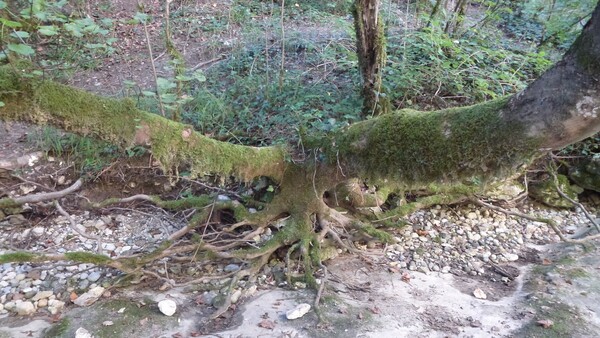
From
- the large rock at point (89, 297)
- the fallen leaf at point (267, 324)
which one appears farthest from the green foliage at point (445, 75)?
the large rock at point (89, 297)

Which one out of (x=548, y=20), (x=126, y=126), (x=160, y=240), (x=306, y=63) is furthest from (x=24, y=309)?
(x=548, y=20)

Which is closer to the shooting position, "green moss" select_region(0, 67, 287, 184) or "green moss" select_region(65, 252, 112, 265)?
"green moss" select_region(0, 67, 287, 184)

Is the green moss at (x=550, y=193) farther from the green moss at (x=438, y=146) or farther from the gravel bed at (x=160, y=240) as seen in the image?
the green moss at (x=438, y=146)

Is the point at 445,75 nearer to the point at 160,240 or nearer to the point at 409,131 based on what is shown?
the point at 409,131

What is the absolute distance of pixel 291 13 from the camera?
706 cm

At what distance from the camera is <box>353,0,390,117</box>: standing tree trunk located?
11.6ft

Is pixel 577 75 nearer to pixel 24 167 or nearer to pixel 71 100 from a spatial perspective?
pixel 71 100

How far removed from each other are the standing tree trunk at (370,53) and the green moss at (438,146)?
1227 mm

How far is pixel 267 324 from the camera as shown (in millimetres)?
2389

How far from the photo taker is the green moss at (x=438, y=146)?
1.96 metres

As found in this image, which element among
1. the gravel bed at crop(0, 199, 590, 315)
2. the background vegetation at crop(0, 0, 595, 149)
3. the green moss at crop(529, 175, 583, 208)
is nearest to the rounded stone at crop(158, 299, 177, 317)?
the gravel bed at crop(0, 199, 590, 315)

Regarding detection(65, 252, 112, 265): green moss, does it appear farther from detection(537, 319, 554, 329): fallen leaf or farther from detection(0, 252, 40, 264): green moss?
detection(537, 319, 554, 329): fallen leaf

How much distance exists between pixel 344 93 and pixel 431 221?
63.8 inches

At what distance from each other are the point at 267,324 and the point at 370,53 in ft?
8.26
